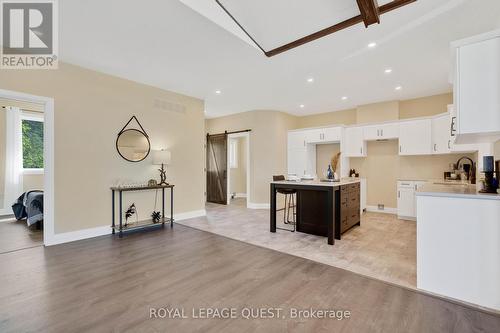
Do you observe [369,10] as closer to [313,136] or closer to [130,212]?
[313,136]

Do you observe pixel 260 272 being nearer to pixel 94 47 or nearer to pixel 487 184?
pixel 487 184

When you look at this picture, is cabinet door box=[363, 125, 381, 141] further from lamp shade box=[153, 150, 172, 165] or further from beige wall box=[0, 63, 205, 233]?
lamp shade box=[153, 150, 172, 165]

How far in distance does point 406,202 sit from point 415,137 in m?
1.51

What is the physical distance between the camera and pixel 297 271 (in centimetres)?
258

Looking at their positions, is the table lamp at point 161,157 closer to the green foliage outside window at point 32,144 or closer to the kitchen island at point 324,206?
the kitchen island at point 324,206

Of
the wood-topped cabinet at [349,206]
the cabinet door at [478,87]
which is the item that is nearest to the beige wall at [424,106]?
the wood-topped cabinet at [349,206]

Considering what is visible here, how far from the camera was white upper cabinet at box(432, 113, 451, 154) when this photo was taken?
4.55m

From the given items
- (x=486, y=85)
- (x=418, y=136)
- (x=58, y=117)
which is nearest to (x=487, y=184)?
(x=486, y=85)

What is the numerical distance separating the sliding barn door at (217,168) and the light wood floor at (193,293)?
4196mm

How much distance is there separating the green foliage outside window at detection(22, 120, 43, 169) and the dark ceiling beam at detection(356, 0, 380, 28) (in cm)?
803

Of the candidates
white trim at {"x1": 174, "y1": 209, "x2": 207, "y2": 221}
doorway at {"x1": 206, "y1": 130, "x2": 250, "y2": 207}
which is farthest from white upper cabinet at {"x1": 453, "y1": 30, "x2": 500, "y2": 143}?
doorway at {"x1": 206, "y1": 130, "x2": 250, "y2": 207}

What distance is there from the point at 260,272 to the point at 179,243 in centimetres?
162

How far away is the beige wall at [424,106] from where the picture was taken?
5166mm

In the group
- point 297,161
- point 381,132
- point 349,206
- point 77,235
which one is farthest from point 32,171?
point 381,132
